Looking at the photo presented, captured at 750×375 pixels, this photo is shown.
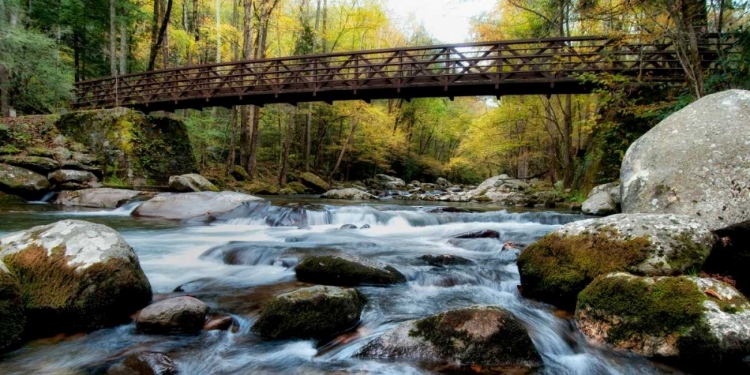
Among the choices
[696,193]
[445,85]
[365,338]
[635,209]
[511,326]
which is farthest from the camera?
[445,85]

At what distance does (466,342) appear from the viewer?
2.82 metres

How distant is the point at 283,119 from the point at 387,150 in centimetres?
873

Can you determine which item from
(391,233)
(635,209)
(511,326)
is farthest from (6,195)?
(635,209)

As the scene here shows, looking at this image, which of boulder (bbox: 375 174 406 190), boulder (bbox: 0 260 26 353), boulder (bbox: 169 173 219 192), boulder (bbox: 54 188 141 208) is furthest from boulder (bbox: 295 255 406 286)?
boulder (bbox: 375 174 406 190)

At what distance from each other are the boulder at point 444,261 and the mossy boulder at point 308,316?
7.53 ft

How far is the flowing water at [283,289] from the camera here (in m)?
2.90

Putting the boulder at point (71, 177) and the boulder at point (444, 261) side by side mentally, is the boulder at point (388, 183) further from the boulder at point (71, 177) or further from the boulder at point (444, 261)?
the boulder at point (444, 261)

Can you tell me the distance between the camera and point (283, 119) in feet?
78.9

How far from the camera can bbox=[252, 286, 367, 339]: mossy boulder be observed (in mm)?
3277

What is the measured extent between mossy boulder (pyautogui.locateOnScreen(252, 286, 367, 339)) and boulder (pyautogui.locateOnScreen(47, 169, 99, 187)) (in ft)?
38.3

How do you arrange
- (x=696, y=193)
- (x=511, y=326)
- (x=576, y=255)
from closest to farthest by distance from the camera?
(x=511, y=326) < (x=576, y=255) < (x=696, y=193)

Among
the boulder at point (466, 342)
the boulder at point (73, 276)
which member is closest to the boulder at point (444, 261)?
the boulder at point (466, 342)

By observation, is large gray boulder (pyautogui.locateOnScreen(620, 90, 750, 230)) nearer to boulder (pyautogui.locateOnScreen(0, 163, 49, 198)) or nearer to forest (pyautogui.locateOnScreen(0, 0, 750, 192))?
forest (pyautogui.locateOnScreen(0, 0, 750, 192))

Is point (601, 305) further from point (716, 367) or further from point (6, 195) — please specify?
point (6, 195)
